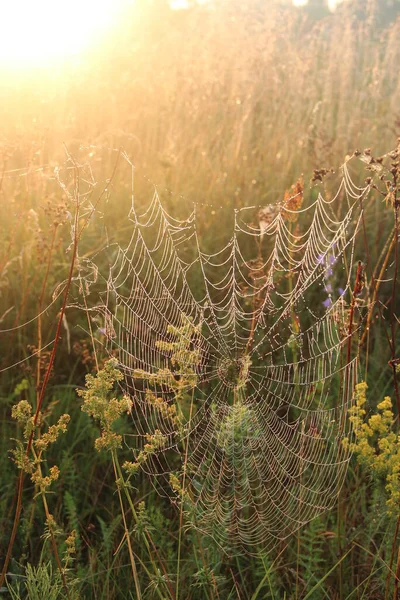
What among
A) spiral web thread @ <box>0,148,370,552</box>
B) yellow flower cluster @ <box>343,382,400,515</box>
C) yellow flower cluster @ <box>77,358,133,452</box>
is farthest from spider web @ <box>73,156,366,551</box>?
yellow flower cluster @ <box>77,358,133,452</box>

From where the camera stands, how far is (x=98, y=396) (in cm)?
178

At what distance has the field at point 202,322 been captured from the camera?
90.4 inches

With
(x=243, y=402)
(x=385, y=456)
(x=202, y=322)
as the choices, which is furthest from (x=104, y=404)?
(x=243, y=402)

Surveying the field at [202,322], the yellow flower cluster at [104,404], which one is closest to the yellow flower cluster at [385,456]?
the field at [202,322]

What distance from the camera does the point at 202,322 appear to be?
2.97 m

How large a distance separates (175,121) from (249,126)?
24.2 inches

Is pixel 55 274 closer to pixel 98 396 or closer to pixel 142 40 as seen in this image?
pixel 98 396

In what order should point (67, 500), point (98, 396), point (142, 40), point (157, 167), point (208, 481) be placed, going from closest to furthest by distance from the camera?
1. point (98, 396)
2. point (67, 500)
3. point (208, 481)
4. point (157, 167)
5. point (142, 40)

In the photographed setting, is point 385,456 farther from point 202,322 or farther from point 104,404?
point 202,322

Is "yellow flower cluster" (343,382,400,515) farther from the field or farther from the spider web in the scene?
the spider web

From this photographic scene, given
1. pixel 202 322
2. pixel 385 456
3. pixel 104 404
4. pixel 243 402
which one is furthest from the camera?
pixel 243 402

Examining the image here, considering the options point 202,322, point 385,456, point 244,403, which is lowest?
point 244,403

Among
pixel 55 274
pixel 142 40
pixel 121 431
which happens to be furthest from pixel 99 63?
pixel 121 431

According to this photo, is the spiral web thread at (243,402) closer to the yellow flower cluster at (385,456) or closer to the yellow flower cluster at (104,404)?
the yellow flower cluster at (385,456)
